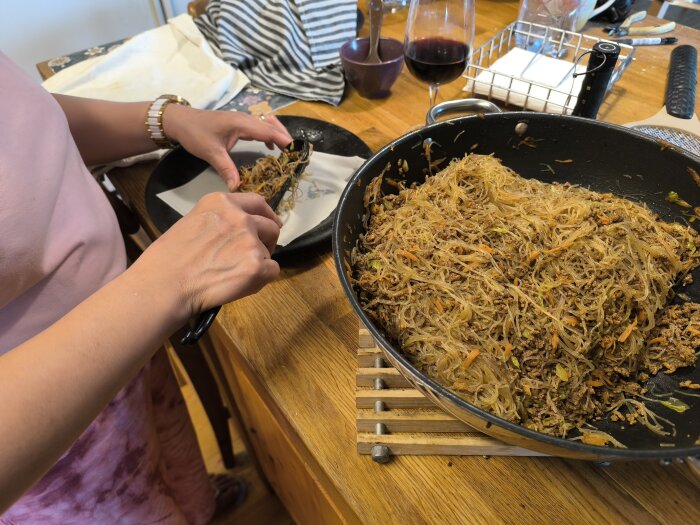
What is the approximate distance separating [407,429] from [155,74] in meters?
1.43

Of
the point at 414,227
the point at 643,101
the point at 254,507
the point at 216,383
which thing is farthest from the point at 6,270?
the point at 643,101

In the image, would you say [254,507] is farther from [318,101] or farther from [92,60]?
[92,60]

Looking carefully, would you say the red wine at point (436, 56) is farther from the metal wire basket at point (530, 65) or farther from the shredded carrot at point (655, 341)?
the shredded carrot at point (655, 341)

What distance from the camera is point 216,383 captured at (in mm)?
1520

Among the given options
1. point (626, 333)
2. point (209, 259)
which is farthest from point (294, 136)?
point (626, 333)

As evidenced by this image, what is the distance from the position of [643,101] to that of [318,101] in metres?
1.00

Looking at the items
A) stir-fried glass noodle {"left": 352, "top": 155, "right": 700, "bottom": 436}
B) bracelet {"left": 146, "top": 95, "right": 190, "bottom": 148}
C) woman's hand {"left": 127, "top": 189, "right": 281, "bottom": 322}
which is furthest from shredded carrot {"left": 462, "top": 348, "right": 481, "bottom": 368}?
bracelet {"left": 146, "top": 95, "right": 190, "bottom": 148}

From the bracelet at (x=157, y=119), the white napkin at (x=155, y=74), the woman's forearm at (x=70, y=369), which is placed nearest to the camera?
the woman's forearm at (x=70, y=369)

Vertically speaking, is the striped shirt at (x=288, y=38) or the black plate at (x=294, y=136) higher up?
the striped shirt at (x=288, y=38)

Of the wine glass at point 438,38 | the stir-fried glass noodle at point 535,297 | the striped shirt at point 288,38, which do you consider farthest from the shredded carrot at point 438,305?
the striped shirt at point 288,38

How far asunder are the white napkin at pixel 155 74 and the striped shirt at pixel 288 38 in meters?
0.08

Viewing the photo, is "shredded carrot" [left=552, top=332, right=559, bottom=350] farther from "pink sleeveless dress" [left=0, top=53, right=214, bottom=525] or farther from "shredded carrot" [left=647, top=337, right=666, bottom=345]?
"pink sleeveless dress" [left=0, top=53, right=214, bottom=525]

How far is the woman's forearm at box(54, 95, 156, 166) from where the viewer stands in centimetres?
108

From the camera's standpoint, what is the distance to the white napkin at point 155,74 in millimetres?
1473
